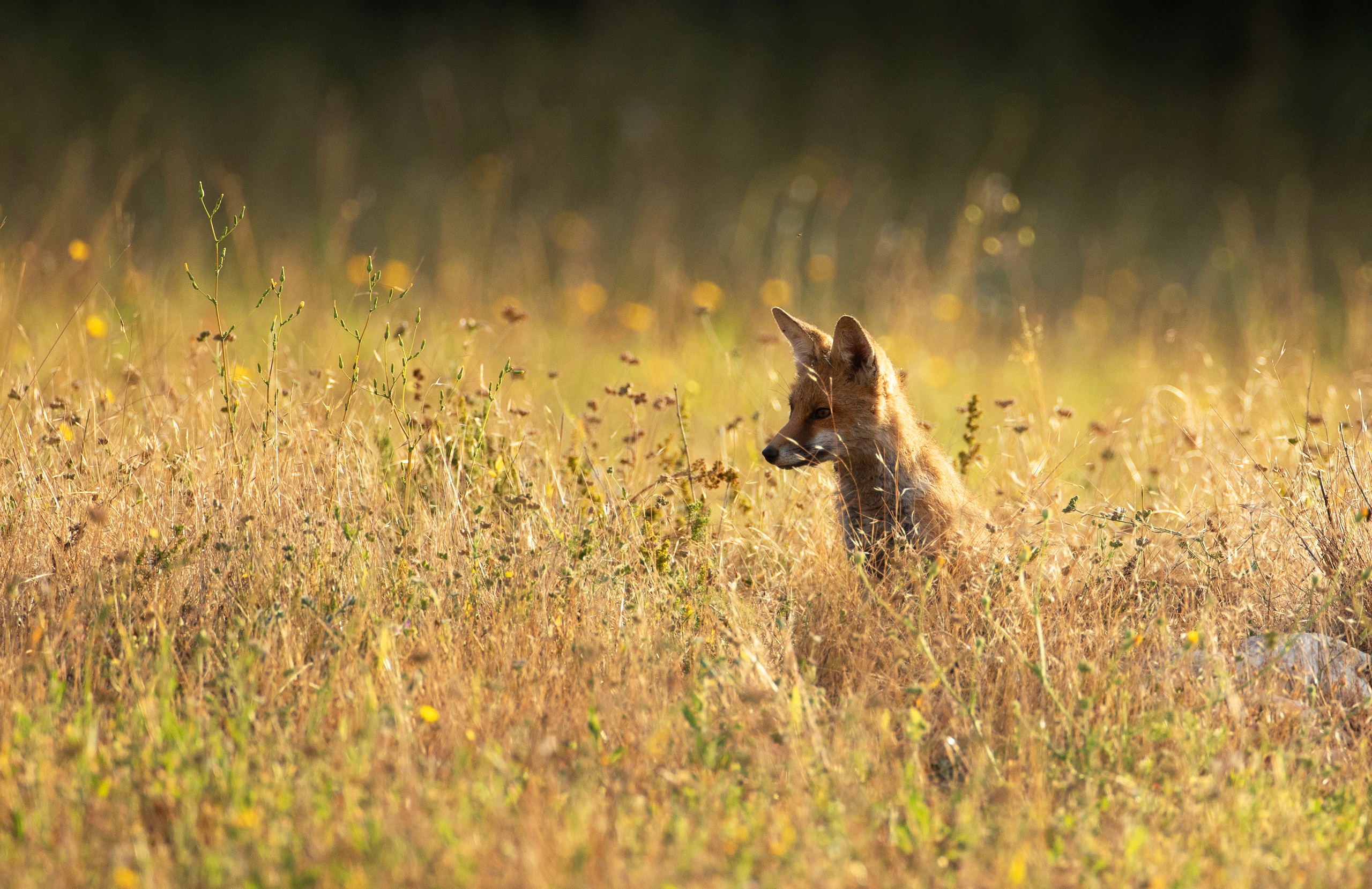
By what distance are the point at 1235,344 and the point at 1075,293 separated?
186cm

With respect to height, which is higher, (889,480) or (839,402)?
(839,402)

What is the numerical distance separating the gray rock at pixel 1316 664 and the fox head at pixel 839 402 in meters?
1.63

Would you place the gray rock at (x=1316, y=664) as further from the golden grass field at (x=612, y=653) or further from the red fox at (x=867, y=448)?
the red fox at (x=867, y=448)

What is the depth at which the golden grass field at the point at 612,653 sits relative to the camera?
2.73 metres

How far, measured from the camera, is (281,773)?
9.39ft

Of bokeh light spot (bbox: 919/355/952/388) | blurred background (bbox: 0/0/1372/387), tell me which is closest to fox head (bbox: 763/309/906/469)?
blurred background (bbox: 0/0/1372/387)

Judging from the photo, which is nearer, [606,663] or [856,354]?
[606,663]

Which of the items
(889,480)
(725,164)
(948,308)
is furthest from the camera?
(725,164)

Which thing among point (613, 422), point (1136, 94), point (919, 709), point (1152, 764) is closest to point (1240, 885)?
point (1152, 764)

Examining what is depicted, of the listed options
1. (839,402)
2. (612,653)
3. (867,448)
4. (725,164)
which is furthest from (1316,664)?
(725,164)

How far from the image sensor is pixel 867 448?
484cm

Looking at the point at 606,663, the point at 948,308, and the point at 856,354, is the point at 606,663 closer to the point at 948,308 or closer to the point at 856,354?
the point at 856,354

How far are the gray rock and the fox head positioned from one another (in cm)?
163

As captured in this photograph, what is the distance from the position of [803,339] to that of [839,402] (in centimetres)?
41
